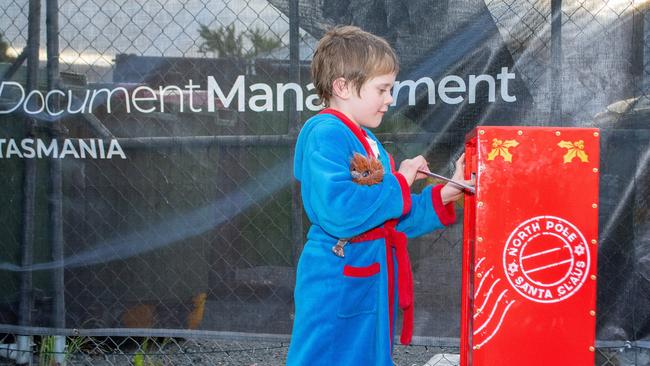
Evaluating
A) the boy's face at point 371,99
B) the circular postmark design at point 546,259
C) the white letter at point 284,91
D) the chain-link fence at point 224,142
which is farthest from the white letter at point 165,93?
the circular postmark design at point 546,259

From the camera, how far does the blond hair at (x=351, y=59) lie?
7.45 feet

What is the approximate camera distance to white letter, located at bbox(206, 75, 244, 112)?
3.40 meters

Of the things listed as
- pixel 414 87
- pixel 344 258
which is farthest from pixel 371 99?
pixel 414 87

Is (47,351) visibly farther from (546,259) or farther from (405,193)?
(546,259)

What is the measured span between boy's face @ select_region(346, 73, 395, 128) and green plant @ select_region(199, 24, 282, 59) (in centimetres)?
113

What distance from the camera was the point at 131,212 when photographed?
138 inches

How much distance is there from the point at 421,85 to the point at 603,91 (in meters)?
0.74

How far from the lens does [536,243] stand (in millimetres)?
2066

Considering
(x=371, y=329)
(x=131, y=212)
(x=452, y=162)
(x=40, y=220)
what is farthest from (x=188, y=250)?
(x=371, y=329)

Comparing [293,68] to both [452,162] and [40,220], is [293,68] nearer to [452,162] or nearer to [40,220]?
[452,162]

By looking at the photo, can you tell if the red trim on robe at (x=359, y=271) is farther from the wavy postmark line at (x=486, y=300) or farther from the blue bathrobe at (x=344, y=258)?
the wavy postmark line at (x=486, y=300)

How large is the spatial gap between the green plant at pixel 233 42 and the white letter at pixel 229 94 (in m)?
0.11

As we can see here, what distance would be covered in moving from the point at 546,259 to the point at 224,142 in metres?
1.74

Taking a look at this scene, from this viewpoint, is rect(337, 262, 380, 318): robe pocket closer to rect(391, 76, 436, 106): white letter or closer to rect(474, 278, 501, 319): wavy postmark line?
rect(474, 278, 501, 319): wavy postmark line
